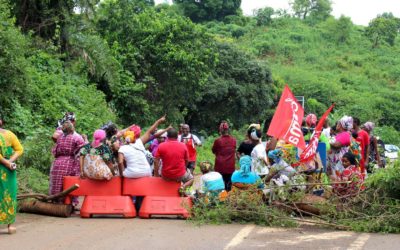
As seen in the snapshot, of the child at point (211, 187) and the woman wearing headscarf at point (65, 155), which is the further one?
the woman wearing headscarf at point (65, 155)

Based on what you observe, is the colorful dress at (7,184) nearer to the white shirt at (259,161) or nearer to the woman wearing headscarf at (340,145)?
the white shirt at (259,161)

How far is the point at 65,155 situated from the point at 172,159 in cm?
195

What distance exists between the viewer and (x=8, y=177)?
10141 mm

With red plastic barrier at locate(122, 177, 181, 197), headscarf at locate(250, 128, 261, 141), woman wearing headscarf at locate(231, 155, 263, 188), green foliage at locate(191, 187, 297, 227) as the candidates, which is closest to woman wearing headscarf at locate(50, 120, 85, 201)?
red plastic barrier at locate(122, 177, 181, 197)

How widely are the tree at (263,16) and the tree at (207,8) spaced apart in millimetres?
17758

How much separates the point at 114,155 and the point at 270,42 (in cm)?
8568

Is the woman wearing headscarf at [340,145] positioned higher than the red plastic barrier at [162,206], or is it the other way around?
the woman wearing headscarf at [340,145]

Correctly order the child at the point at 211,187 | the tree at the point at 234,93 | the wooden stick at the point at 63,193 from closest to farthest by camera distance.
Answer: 1. the child at the point at 211,187
2. the wooden stick at the point at 63,193
3. the tree at the point at 234,93

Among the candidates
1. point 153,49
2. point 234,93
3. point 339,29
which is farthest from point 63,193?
point 339,29

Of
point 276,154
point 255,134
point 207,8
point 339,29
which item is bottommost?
point 276,154

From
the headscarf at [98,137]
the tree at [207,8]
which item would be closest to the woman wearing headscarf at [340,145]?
the headscarf at [98,137]

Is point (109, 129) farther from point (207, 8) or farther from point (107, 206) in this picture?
point (207, 8)

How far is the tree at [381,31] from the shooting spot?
111 m

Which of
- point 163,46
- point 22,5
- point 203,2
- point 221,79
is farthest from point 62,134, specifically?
point 203,2
